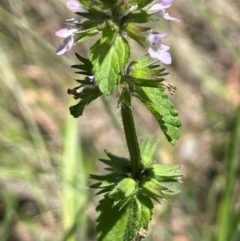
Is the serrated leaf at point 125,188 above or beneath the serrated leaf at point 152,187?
beneath

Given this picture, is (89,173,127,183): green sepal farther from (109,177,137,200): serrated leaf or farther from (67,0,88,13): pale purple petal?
(67,0,88,13): pale purple petal

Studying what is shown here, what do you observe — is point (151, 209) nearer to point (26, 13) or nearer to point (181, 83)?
point (181, 83)

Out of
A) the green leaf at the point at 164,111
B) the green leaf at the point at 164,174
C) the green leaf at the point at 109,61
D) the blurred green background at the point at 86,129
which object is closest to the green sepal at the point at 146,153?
the green leaf at the point at 164,174

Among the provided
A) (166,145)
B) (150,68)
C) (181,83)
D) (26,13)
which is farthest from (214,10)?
(150,68)

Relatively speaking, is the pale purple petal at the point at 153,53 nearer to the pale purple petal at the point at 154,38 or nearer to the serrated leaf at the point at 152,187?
the pale purple petal at the point at 154,38

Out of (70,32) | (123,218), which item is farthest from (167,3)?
(123,218)

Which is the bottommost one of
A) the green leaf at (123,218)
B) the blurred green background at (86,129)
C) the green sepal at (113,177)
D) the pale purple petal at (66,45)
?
the green leaf at (123,218)
